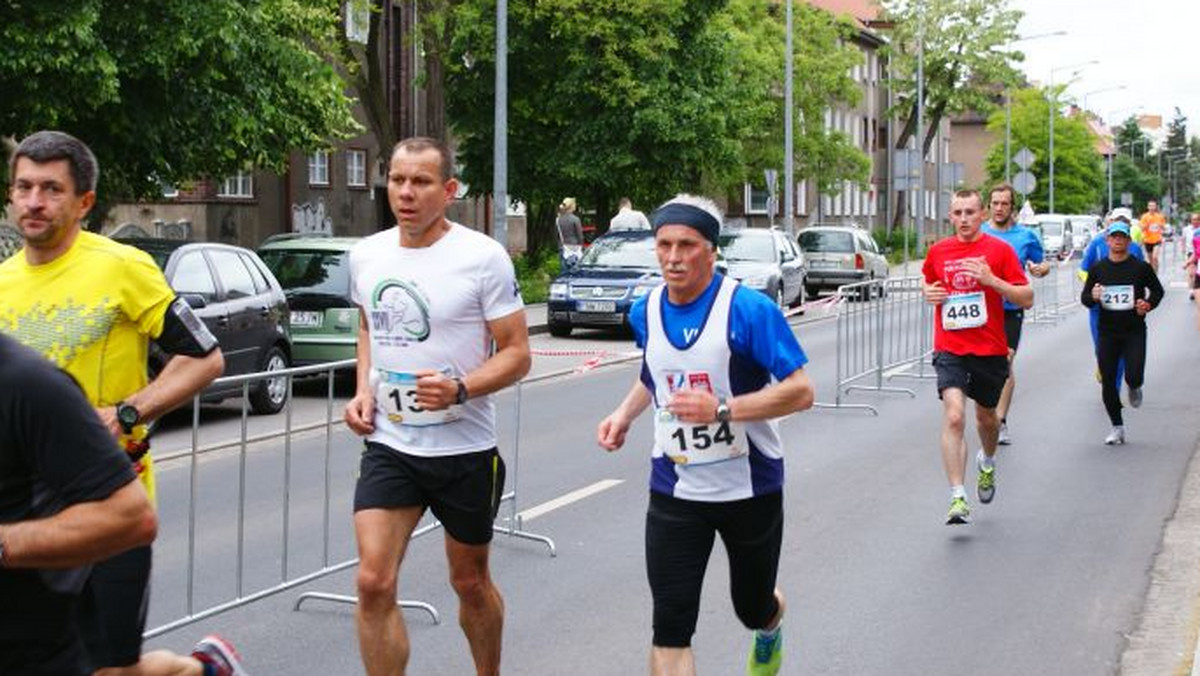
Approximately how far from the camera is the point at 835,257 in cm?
3806

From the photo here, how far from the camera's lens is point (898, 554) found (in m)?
8.94

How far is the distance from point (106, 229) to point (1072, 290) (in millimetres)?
18065

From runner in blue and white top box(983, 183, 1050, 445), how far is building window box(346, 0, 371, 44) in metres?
17.4

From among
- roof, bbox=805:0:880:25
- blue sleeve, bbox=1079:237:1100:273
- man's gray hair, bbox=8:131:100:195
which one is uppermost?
roof, bbox=805:0:880:25

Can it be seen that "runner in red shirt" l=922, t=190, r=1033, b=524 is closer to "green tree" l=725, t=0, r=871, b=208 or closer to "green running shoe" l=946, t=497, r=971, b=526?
"green running shoe" l=946, t=497, r=971, b=526

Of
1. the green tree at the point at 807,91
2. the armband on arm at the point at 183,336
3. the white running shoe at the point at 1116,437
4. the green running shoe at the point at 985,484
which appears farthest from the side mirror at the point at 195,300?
the green tree at the point at 807,91

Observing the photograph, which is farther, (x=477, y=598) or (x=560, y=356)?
(x=560, y=356)

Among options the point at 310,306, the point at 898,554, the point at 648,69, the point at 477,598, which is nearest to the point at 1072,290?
the point at 648,69

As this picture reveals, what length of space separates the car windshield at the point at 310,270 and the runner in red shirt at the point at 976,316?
820 cm

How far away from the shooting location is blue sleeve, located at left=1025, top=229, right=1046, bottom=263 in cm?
1338

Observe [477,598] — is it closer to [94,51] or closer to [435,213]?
[435,213]

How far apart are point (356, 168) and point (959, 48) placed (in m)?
38.1

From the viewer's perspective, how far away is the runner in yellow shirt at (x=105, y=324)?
4.37 m

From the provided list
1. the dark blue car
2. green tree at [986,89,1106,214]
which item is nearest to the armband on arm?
the dark blue car
